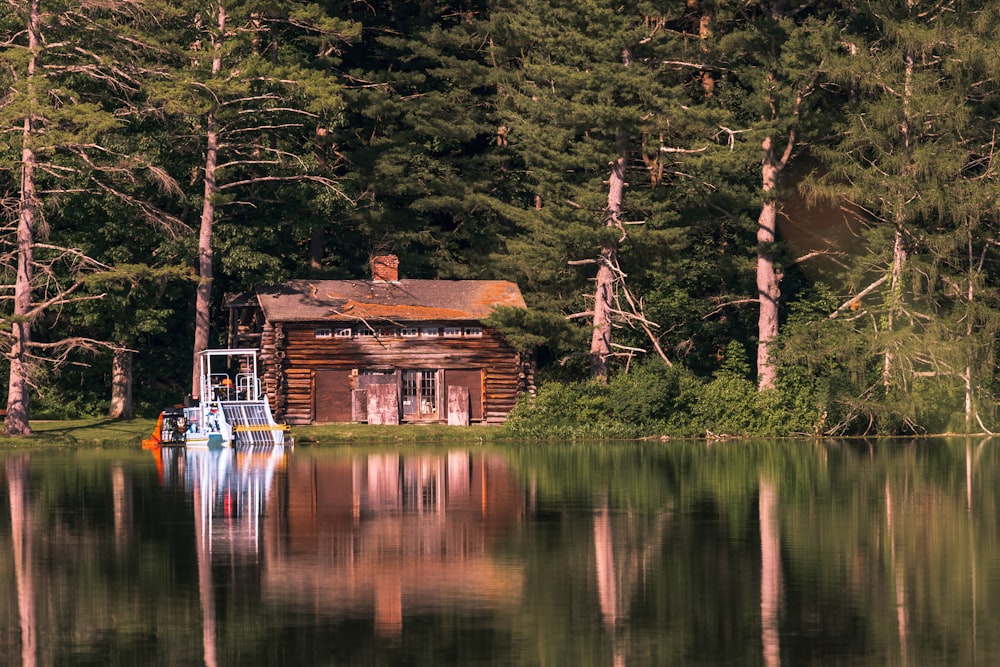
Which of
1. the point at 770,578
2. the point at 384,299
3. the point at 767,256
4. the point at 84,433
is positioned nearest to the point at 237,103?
the point at 384,299

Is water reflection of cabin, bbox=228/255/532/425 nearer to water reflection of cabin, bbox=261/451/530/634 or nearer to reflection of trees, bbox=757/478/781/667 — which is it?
water reflection of cabin, bbox=261/451/530/634

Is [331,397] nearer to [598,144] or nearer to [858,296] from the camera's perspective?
[598,144]

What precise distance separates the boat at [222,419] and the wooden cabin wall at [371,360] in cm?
105

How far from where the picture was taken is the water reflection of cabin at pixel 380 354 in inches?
2402

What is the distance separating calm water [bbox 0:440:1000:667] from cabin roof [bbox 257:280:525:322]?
64.1ft

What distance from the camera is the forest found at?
5712 centimetres

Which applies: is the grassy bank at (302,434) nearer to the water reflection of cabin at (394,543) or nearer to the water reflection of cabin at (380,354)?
the water reflection of cabin at (380,354)

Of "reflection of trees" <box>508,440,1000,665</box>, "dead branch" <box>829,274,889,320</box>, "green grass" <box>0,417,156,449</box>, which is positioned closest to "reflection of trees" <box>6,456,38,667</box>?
"reflection of trees" <box>508,440,1000,665</box>

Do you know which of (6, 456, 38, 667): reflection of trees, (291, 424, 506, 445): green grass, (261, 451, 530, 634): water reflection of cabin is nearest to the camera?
(6, 456, 38, 667): reflection of trees

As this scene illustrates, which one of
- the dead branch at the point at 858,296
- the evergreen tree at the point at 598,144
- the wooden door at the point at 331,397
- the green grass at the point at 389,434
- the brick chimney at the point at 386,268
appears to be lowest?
the green grass at the point at 389,434

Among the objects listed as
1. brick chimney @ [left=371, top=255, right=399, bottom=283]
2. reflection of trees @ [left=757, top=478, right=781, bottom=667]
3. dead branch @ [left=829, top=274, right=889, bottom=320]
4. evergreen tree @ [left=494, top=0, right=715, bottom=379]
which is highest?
evergreen tree @ [left=494, top=0, right=715, bottom=379]

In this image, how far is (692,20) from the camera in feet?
235

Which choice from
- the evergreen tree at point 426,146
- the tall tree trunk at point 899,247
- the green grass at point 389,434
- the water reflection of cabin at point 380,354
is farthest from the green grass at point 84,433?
the tall tree trunk at point 899,247

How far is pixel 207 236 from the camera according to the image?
60.3m
